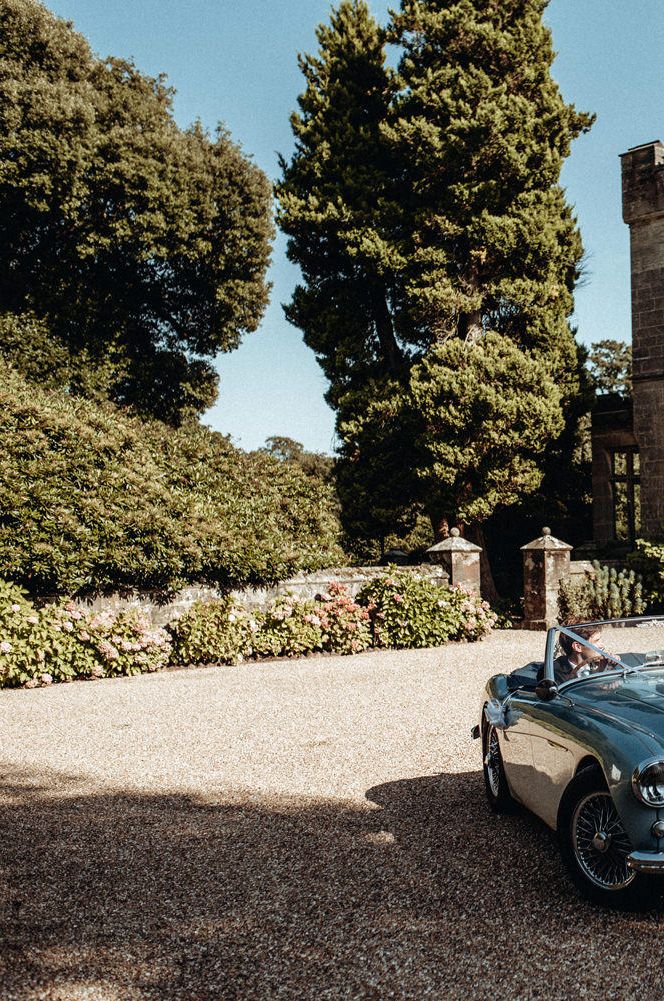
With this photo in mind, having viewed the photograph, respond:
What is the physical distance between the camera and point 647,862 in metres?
2.98

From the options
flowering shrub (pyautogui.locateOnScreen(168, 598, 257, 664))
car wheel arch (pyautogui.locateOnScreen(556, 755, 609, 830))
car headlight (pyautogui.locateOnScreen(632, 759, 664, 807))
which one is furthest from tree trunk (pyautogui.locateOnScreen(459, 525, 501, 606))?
car headlight (pyautogui.locateOnScreen(632, 759, 664, 807))

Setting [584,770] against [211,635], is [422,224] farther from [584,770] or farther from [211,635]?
[584,770]

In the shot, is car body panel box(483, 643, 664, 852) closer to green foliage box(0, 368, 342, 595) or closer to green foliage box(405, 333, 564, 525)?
green foliage box(0, 368, 342, 595)

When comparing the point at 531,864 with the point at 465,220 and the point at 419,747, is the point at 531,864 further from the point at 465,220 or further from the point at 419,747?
the point at 465,220

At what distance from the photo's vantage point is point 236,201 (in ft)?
66.2

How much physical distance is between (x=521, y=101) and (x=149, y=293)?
10.1 metres

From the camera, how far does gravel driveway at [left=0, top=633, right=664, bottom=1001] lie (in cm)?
288

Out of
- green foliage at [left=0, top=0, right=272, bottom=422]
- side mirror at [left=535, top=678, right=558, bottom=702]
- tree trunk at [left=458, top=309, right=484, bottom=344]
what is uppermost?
green foliage at [left=0, top=0, right=272, bottom=422]

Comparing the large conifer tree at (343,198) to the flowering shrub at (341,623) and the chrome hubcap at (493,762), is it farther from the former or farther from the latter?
the chrome hubcap at (493,762)

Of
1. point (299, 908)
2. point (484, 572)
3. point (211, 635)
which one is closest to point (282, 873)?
point (299, 908)

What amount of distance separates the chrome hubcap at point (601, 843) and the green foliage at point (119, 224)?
1749 cm

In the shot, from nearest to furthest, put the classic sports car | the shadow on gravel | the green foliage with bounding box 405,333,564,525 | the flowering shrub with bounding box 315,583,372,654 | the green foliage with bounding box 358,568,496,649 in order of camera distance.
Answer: the shadow on gravel → the classic sports car → the flowering shrub with bounding box 315,583,372,654 → the green foliage with bounding box 358,568,496,649 → the green foliage with bounding box 405,333,564,525

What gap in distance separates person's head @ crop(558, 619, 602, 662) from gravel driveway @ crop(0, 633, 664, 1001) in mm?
967

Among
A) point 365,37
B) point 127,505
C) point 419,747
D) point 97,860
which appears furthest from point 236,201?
point 97,860
